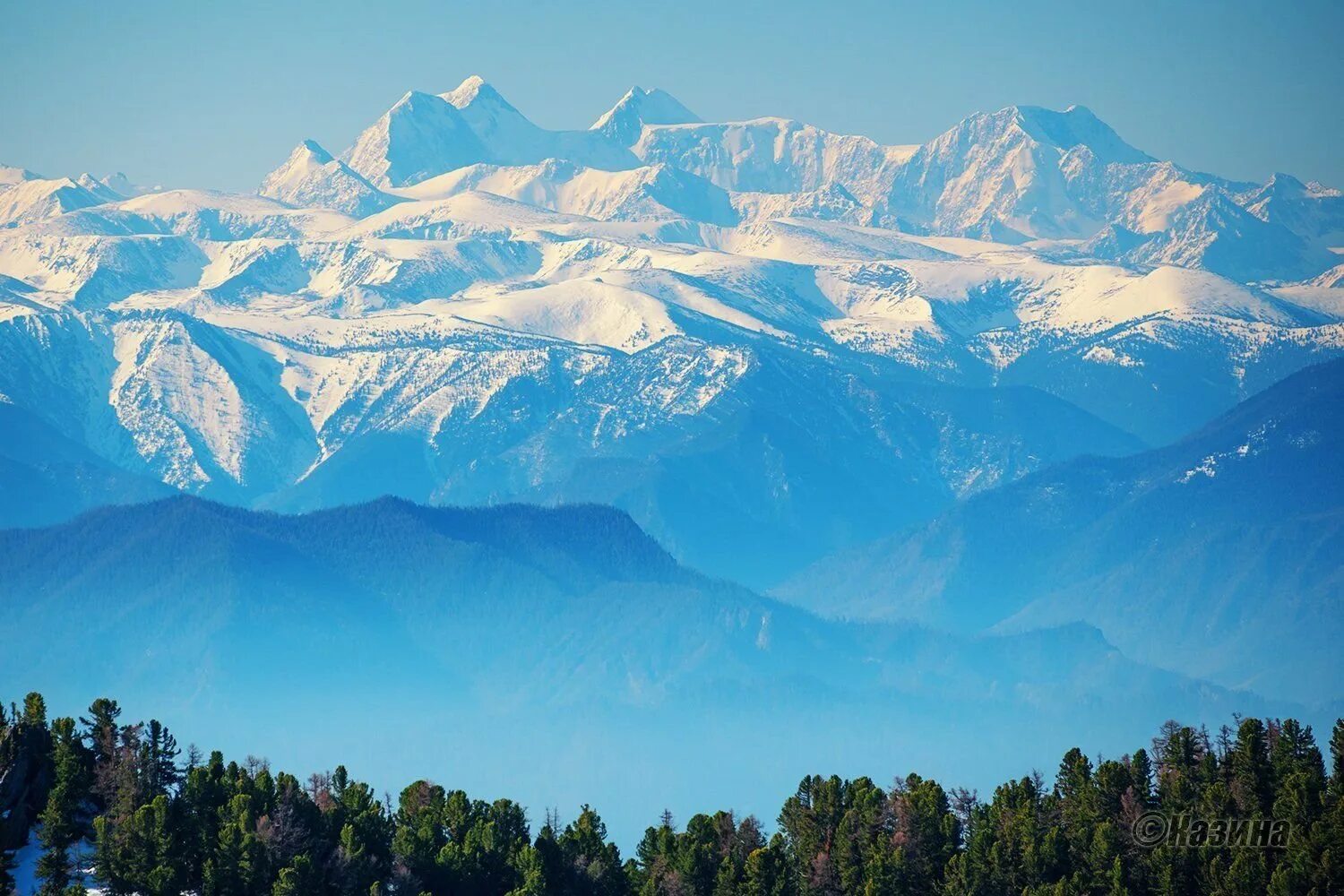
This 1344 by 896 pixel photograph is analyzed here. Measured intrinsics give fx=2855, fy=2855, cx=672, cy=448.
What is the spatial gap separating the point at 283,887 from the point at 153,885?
9178 mm

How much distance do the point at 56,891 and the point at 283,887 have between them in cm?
1562

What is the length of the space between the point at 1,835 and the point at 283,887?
20.0 meters

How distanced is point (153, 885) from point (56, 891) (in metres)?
8.28

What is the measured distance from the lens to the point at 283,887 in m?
199

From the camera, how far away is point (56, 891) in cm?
19312

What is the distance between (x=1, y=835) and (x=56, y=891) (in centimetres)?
861

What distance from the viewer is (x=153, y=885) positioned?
199375mm
